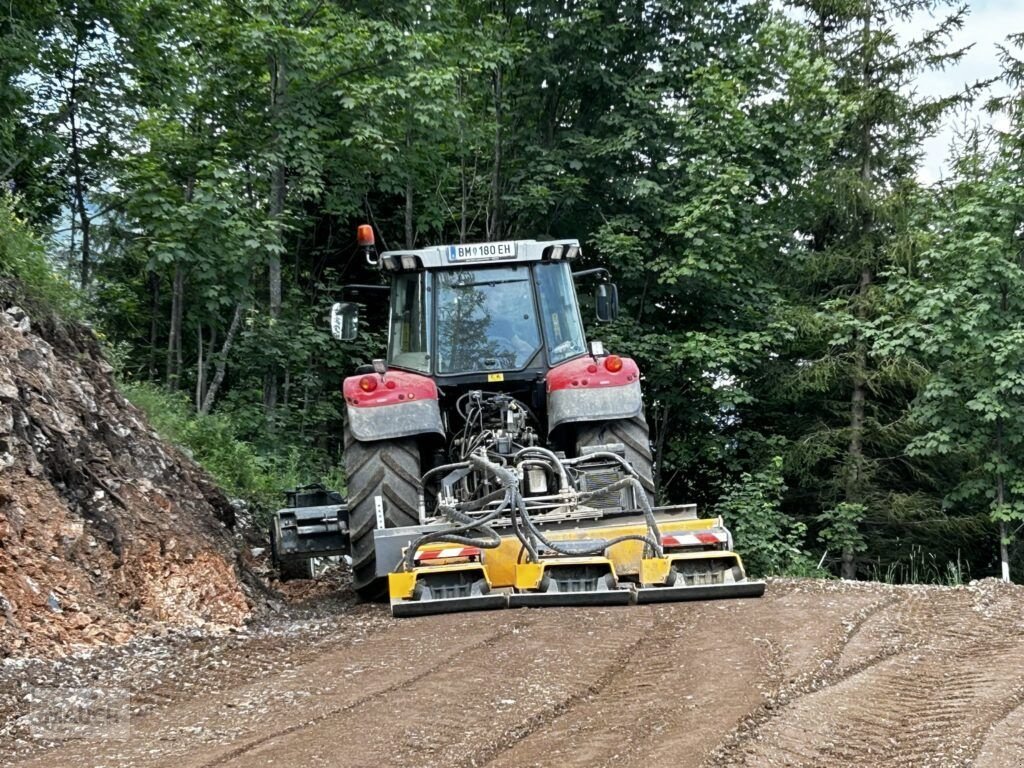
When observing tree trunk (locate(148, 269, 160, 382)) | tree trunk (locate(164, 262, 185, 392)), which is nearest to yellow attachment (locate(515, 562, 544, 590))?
tree trunk (locate(164, 262, 185, 392))

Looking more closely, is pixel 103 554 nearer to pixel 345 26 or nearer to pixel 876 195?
pixel 345 26

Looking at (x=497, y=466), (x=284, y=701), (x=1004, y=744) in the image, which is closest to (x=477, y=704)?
(x=284, y=701)

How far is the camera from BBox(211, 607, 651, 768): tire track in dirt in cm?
365

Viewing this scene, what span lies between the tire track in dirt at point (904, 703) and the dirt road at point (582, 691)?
0.01 m

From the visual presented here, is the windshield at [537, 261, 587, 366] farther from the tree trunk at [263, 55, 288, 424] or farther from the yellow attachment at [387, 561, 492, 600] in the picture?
the tree trunk at [263, 55, 288, 424]

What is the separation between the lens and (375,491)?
24.8ft

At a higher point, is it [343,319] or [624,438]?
[343,319]

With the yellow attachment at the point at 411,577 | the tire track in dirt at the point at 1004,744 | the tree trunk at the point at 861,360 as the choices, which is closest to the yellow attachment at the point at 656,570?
the yellow attachment at the point at 411,577

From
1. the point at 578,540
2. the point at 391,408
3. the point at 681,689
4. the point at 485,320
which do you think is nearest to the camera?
the point at 681,689

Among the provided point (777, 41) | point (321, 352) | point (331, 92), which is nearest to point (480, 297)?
point (331, 92)

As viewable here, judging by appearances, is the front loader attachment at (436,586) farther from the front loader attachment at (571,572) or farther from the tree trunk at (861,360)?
the tree trunk at (861,360)

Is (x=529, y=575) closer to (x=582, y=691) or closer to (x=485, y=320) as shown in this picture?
(x=582, y=691)

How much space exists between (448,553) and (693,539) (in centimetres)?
144

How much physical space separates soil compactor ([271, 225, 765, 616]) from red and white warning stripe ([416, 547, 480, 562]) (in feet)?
0.04
